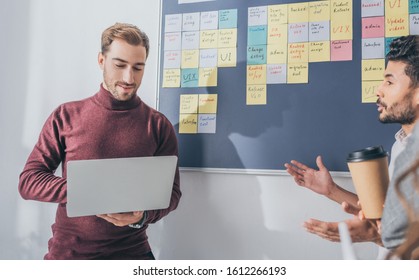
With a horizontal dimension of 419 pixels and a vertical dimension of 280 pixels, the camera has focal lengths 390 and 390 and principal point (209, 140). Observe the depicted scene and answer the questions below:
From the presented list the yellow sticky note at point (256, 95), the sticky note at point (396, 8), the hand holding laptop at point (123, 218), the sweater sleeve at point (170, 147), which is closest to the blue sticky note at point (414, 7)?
the sticky note at point (396, 8)

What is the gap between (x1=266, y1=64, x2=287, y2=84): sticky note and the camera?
1579 millimetres

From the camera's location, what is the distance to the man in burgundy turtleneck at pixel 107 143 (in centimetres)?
148

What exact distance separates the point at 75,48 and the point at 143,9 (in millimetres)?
386

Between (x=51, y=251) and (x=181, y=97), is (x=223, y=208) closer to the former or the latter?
(x=181, y=97)

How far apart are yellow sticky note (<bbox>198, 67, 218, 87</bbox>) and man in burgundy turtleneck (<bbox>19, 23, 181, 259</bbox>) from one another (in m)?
0.25

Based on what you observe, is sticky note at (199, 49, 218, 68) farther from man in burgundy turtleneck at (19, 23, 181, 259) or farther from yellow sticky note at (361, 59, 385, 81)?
yellow sticky note at (361, 59, 385, 81)

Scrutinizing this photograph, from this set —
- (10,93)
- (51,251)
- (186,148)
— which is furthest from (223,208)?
(10,93)

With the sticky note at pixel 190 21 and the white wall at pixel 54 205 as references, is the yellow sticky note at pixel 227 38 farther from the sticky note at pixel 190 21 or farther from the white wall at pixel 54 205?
the white wall at pixel 54 205

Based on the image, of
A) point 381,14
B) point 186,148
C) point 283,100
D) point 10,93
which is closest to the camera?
point 381,14

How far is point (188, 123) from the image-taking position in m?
1.69

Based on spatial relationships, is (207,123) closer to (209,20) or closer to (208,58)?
(208,58)

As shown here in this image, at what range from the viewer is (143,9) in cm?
181

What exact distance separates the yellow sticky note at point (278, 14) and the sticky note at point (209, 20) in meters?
0.23

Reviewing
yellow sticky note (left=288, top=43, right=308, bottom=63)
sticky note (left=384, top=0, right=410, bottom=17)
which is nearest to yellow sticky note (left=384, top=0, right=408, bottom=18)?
sticky note (left=384, top=0, right=410, bottom=17)
